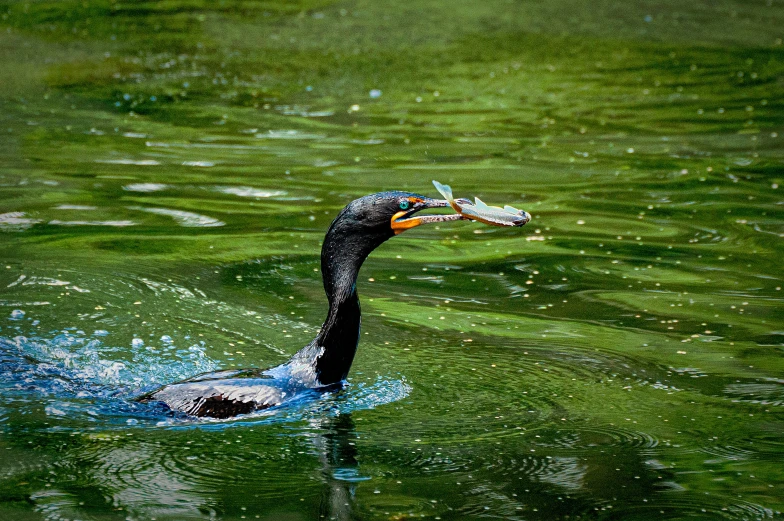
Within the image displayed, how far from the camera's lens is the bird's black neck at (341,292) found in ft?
16.7

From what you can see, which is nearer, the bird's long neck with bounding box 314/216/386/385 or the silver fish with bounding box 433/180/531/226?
the silver fish with bounding box 433/180/531/226

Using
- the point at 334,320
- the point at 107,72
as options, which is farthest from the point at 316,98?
the point at 334,320

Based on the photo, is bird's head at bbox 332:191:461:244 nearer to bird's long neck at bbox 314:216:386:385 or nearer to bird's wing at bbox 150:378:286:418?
bird's long neck at bbox 314:216:386:385

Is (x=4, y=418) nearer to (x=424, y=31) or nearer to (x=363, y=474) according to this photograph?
(x=363, y=474)

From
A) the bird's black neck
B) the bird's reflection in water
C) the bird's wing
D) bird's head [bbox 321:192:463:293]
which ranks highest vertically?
bird's head [bbox 321:192:463:293]

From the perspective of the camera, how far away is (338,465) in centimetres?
476

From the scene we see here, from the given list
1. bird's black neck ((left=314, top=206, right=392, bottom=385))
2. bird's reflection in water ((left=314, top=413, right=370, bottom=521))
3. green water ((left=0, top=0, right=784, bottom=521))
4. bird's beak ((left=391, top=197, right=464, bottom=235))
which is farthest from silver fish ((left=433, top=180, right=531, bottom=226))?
bird's reflection in water ((left=314, top=413, right=370, bottom=521))

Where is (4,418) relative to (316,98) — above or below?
below

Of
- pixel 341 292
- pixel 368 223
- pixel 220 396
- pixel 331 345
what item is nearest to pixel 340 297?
pixel 341 292

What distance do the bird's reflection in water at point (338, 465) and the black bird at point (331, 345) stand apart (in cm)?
24

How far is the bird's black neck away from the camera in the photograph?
201 inches

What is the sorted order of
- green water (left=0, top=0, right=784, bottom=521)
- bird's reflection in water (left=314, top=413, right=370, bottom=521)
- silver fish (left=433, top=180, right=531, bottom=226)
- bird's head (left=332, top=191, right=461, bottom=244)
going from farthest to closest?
bird's head (left=332, top=191, right=461, bottom=244)
silver fish (left=433, top=180, right=531, bottom=226)
green water (left=0, top=0, right=784, bottom=521)
bird's reflection in water (left=314, top=413, right=370, bottom=521)

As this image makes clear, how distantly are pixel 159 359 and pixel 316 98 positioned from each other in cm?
738

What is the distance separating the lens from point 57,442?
4.93 m
